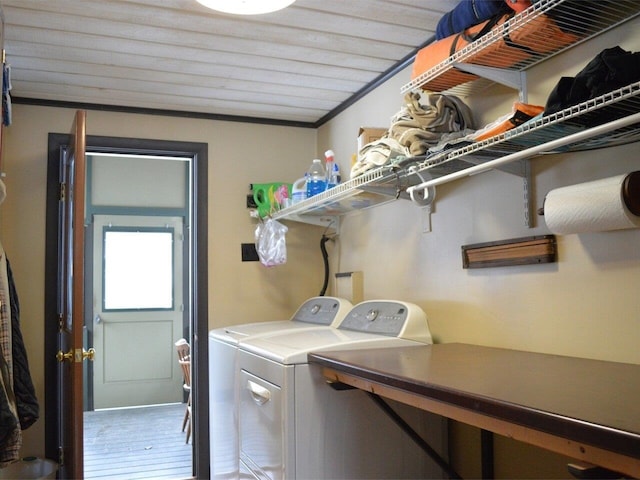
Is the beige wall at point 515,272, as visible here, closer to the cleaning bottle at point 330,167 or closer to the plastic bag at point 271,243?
the cleaning bottle at point 330,167

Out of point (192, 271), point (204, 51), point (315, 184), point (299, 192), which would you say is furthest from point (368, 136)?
point (192, 271)

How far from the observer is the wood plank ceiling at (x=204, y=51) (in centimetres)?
208

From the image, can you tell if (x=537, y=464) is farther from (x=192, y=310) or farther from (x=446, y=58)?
(x=192, y=310)

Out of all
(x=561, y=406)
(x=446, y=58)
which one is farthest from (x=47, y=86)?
(x=561, y=406)

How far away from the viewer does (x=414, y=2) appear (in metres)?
2.03

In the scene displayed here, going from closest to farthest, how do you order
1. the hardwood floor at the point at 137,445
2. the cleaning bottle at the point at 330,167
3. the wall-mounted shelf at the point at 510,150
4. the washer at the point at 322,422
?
the wall-mounted shelf at the point at 510,150, the washer at the point at 322,422, the cleaning bottle at the point at 330,167, the hardwood floor at the point at 137,445

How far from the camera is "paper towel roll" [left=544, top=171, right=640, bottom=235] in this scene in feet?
4.44

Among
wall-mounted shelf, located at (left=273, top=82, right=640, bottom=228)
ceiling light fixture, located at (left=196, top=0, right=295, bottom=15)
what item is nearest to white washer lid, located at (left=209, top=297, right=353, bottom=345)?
wall-mounted shelf, located at (left=273, top=82, right=640, bottom=228)

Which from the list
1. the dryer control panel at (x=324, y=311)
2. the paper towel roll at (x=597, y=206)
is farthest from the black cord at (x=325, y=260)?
the paper towel roll at (x=597, y=206)

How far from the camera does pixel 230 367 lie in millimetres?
2533

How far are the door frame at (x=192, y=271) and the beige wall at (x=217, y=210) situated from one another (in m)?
0.03

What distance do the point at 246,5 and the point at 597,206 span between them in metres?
1.15

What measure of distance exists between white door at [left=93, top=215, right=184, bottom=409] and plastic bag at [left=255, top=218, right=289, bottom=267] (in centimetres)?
279

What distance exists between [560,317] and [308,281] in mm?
1889
